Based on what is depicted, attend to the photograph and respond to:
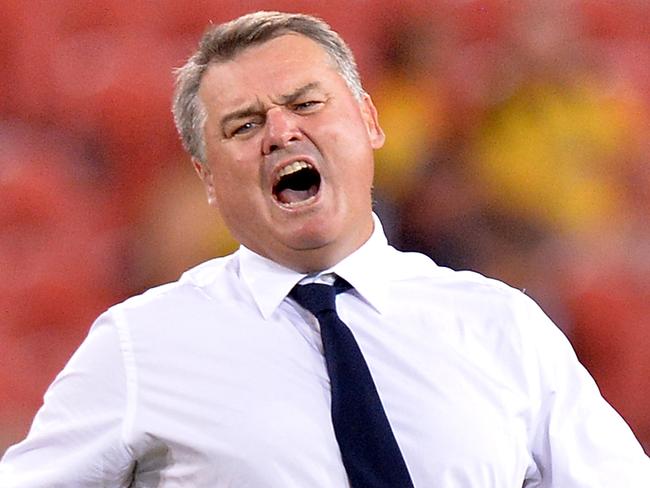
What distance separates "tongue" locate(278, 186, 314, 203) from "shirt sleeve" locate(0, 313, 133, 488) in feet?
0.48

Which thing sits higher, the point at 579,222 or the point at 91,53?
the point at 91,53

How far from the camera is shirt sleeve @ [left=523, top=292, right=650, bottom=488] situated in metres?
0.69

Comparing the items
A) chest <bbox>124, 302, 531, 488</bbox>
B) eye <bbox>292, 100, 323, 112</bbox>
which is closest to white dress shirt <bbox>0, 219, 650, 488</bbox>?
chest <bbox>124, 302, 531, 488</bbox>

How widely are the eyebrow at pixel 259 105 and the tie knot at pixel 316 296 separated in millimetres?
121

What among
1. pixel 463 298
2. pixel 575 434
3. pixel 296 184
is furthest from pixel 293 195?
pixel 575 434

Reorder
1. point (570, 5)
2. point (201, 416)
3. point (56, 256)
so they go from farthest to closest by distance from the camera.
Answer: point (570, 5), point (56, 256), point (201, 416)

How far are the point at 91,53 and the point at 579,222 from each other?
0.51 m

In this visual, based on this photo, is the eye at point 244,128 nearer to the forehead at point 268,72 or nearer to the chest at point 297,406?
the forehead at point 268,72

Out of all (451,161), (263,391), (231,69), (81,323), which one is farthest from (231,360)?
(451,161)

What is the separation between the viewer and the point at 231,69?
73 centimetres

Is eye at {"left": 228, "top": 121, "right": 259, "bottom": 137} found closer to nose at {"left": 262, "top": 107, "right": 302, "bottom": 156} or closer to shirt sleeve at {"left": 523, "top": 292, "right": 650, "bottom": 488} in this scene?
nose at {"left": 262, "top": 107, "right": 302, "bottom": 156}

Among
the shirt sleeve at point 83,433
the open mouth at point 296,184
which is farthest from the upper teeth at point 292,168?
the shirt sleeve at point 83,433

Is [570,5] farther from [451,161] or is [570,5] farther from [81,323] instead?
[81,323]

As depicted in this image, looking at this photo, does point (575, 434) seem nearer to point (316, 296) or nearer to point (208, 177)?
point (316, 296)
